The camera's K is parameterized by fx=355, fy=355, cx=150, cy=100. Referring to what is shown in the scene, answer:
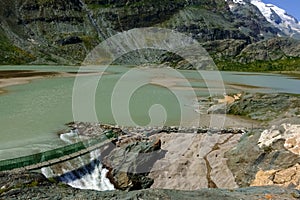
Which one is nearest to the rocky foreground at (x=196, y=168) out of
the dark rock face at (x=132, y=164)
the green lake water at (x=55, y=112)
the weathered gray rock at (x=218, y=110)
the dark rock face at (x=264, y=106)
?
the dark rock face at (x=132, y=164)

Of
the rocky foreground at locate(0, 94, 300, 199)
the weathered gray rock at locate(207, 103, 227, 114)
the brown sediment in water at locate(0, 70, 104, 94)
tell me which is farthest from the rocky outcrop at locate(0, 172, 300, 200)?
the brown sediment in water at locate(0, 70, 104, 94)

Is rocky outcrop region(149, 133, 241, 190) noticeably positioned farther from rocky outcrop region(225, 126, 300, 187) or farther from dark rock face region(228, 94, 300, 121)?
dark rock face region(228, 94, 300, 121)

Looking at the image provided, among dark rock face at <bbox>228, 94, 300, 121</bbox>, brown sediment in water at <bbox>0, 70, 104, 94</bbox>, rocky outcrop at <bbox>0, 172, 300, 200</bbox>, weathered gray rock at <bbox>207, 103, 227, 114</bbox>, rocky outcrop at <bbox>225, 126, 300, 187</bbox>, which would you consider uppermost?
rocky outcrop at <bbox>0, 172, 300, 200</bbox>

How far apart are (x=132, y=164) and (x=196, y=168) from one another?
4616mm

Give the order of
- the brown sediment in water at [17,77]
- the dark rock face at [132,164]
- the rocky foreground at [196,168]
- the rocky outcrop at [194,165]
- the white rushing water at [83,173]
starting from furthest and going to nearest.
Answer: the brown sediment in water at [17,77], the white rushing water at [83,173], the dark rock face at [132,164], the rocky outcrop at [194,165], the rocky foreground at [196,168]

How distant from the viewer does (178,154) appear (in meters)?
27.4

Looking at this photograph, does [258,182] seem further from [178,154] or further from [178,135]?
[178,135]

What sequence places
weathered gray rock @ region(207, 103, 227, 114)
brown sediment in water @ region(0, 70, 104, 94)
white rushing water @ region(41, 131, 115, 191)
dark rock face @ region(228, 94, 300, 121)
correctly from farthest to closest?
brown sediment in water @ region(0, 70, 104, 94), weathered gray rock @ region(207, 103, 227, 114), dark rock face @ region(228, 94, 300, 121), white rushing water @ region(41, 131, 115, 191)

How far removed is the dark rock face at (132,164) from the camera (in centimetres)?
2427

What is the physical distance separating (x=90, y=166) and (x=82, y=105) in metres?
29.3

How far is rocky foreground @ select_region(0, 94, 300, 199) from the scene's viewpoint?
1183 centimetres

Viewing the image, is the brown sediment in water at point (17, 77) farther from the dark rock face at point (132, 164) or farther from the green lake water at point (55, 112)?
the dark rock face at point (132, 164)

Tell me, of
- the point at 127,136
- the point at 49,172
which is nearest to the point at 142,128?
the point at 127,136

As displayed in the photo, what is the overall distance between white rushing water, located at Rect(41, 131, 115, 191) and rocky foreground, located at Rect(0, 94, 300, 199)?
19.8 inches
